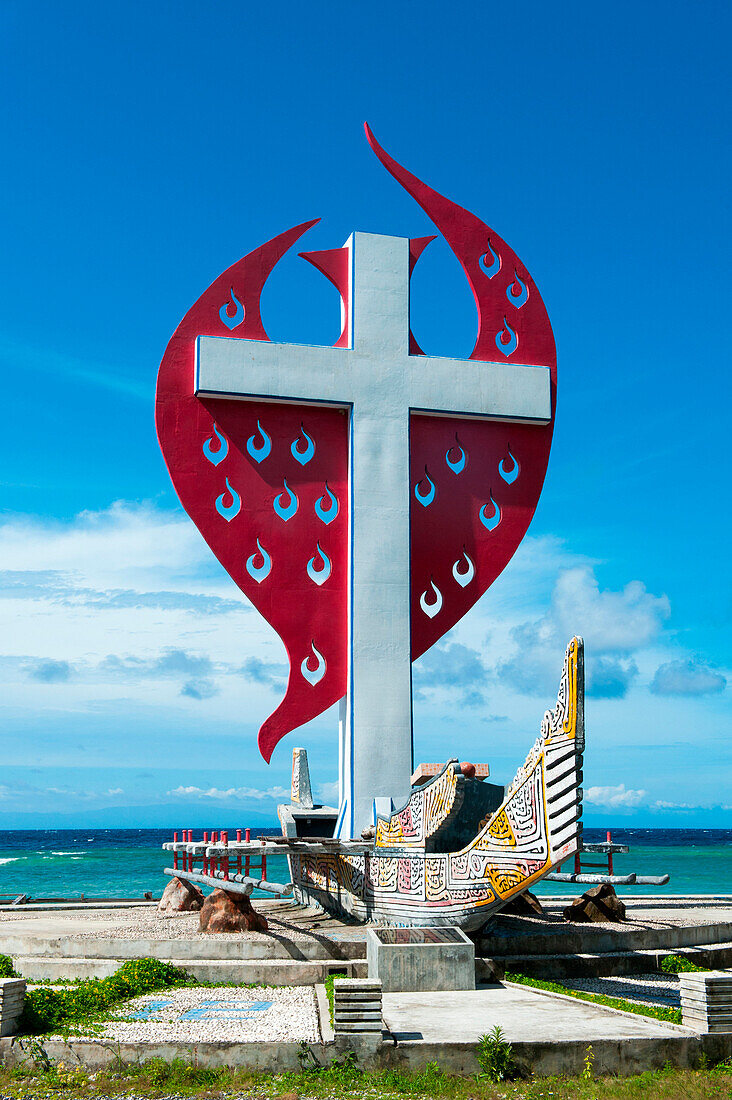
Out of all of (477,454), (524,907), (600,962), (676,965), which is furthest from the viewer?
(477,454)

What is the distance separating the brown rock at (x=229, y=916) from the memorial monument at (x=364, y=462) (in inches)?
37.9

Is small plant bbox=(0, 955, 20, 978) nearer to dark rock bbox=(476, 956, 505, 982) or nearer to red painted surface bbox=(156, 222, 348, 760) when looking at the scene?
dark rock bbox=(476, 956, 505, 982)

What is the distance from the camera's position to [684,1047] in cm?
602

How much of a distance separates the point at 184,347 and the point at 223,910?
19.7 feet

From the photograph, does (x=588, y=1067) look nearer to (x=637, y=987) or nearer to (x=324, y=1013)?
(x=324, y=1013)

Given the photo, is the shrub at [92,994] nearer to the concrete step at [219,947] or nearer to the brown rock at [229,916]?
the concrete step at [219,947]

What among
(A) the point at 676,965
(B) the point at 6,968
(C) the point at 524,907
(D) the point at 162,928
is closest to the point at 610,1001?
(A) the point at 676,965

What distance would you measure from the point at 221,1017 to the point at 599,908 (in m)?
5.48

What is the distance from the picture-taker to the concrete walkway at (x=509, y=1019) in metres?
6.09

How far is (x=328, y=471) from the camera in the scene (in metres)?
12.3

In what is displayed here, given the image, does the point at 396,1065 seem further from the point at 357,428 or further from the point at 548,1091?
the point at 357,428

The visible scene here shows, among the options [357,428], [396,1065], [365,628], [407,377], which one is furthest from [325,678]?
A: [396,1065]

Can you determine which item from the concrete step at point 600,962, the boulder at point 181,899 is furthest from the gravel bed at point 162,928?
the concrete step at point 600,962

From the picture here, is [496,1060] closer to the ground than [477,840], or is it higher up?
closer to the ground
